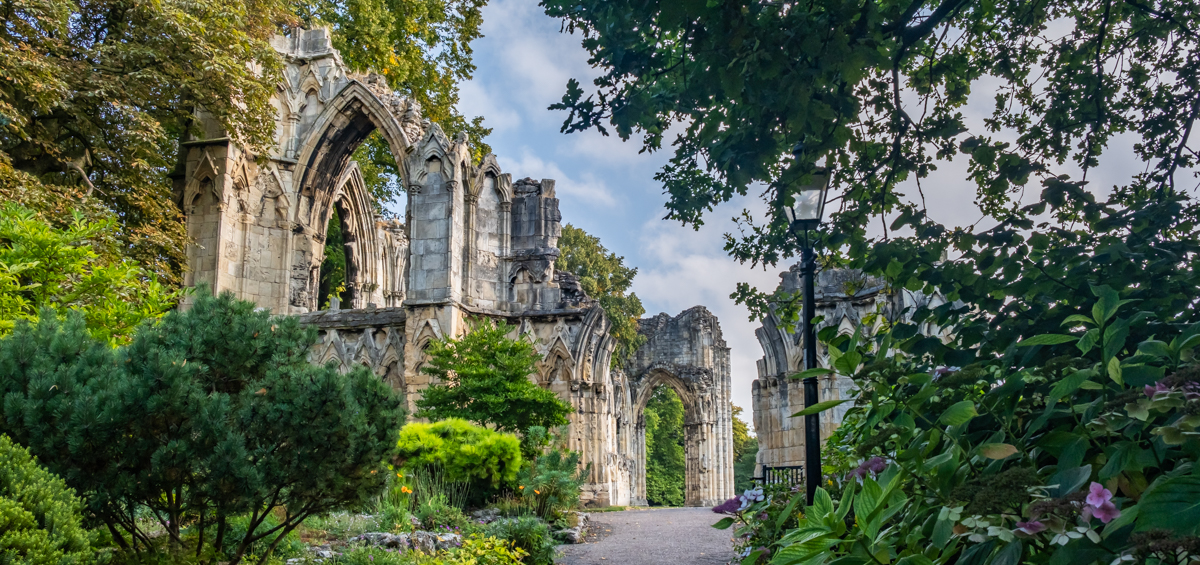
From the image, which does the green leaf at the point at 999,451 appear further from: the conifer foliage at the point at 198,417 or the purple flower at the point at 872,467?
the conifer foliage at the point at 198,417

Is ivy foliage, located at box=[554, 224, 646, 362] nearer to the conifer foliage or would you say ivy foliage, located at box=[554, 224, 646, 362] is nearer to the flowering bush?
the conifer foliage

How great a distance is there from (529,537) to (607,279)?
27458mm

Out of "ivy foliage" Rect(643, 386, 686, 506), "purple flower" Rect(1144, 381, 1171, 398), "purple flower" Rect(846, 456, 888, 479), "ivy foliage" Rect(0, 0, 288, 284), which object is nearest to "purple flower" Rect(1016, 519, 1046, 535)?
"purple flower" Rect(1144, 381, 1171, 398)

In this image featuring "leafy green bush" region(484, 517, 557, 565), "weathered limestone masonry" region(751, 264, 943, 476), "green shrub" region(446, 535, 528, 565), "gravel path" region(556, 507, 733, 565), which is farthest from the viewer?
"weathered limestone masonry" region(751, 264, 943, 476)

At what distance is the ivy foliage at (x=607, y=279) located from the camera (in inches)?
1359

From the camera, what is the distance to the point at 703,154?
14.6 ft

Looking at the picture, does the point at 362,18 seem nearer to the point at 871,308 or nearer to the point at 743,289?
the point at 871,308

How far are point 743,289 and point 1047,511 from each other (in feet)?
12.6

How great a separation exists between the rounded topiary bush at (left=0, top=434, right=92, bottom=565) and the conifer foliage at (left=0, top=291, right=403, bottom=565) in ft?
1.25

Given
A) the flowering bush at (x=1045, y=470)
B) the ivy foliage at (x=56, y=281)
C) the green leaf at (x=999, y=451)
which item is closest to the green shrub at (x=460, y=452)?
the ivy foliage at (x=56, y=281)

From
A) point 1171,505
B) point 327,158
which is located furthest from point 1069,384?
point 327,158

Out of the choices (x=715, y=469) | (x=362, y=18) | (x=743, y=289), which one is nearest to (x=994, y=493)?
(x=743, y=289)

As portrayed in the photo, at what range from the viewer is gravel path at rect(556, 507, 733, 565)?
930cm

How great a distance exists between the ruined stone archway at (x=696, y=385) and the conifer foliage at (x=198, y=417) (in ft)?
95.2
